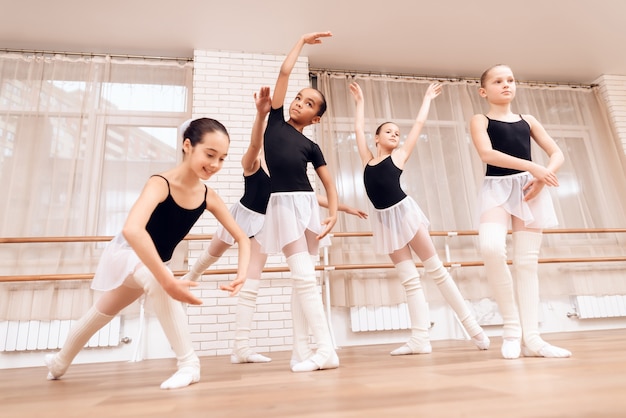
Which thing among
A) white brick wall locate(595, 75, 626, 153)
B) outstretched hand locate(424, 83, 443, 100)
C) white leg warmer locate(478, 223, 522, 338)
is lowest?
white leg warmer locate(478, 223, 522, 338)

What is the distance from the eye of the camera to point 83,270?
2895 mm

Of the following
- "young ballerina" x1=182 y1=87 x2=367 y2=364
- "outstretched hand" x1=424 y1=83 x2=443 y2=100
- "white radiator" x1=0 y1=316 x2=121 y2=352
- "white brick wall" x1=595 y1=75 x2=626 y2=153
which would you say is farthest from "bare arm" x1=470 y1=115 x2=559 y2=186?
"white brick wall" x1=595 y1=75 x2=626 y2=153

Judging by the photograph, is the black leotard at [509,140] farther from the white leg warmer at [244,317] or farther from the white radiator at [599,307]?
the white radiator at [599,307]

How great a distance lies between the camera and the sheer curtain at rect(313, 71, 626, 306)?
10.9 feet

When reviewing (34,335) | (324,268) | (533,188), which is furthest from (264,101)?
(34,335)

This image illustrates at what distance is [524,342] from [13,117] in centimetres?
368

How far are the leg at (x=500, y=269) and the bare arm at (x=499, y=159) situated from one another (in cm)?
18

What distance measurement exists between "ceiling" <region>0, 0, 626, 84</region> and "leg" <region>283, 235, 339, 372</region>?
2.26m

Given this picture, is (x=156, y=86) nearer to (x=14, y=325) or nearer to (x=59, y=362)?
(x=14, y=325)

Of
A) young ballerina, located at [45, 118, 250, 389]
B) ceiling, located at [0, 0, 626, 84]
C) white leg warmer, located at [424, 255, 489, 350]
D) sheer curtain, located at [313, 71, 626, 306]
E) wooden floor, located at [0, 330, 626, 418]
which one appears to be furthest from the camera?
sheer curtain, located at [313, 71, 626, 306]

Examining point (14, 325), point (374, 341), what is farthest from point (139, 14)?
point (374, 341)

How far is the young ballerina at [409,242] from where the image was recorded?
1.98m

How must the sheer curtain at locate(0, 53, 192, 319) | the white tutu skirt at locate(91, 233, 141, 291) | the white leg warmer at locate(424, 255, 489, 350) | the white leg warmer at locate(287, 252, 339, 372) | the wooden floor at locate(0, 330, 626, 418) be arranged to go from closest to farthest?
the wooden floor at locate(0, 330, 626, 418), the white tutu skirt at locate(91, 233, 141, 291), the white leg warmer at locate(287, 252, 339, 372), the white leg warmer at locate(424, 255, 489, 350), the sheer curtain at locate(0, 53, 192, 319)

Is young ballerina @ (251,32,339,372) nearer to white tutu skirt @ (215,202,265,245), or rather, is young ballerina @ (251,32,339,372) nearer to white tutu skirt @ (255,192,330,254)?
white tutu skirt @ (255,192,330,254)
